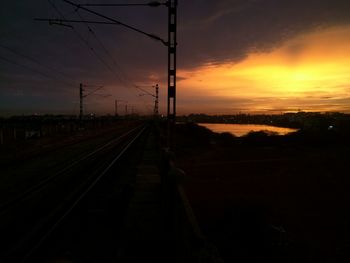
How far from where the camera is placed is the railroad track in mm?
7387

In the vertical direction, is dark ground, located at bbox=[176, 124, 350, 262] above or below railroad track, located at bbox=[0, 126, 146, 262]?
below

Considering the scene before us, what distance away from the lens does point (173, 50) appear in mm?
14102

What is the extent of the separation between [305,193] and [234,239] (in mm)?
10370

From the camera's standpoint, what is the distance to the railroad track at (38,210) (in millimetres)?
7387

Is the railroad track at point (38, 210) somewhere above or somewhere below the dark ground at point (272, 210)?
above

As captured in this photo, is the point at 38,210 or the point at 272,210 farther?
the point at 272,210

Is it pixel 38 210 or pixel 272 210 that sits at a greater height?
pixel 38 210

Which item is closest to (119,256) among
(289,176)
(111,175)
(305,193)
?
(111,175)

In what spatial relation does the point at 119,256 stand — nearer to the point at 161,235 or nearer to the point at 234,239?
the point at 161,235

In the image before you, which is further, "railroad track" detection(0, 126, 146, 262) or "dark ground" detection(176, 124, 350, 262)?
"dark ground" detection(176, 124, 350, 262)

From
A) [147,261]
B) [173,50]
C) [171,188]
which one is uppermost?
[173,50]

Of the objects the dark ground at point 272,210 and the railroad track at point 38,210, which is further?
the dark ground at point 272,210

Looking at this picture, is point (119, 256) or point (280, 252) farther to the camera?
point (280, 252)

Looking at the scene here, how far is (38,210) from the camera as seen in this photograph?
10.3 metres
